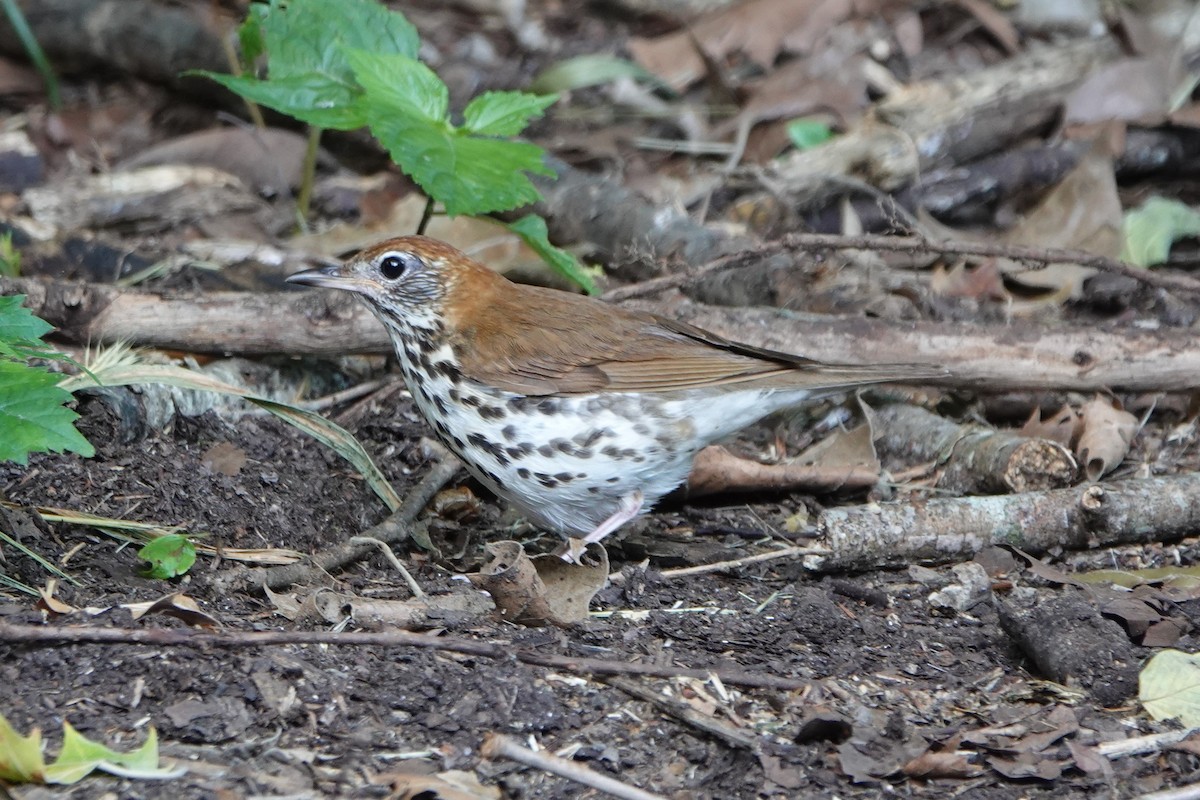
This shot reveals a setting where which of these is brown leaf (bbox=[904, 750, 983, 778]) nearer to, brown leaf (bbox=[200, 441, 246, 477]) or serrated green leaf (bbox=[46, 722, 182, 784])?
serrated green leaf (bbox=[46, 722, 182, 784])

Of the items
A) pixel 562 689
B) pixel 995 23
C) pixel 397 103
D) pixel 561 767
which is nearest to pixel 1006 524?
pixel 562 689

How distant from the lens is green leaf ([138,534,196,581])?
3930 millimetres

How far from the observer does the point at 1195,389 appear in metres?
5.20

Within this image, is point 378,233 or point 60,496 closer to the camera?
point 60,496

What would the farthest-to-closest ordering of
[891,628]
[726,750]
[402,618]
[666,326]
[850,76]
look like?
[850,76], [666,326], [891,628], [402,618], [726,750]

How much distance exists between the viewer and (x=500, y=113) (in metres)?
4.93

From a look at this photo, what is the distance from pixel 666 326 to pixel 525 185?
2.25 feet

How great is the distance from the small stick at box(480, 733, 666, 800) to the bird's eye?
79.4 inches

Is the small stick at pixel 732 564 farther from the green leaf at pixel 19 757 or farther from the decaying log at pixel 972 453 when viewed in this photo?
the green leaf at pixel 19 757

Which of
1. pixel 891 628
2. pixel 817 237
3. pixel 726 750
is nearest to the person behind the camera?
pixel 726 750

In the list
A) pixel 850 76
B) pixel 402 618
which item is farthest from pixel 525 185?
pixel 850 76

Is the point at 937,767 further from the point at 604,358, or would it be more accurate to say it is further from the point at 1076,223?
the point at 1076,223

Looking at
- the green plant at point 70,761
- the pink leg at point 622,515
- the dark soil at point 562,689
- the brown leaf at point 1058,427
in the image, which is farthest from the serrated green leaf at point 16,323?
the brown leaf at point 1058,427

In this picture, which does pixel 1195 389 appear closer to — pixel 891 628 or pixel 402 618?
pixel 891 628
